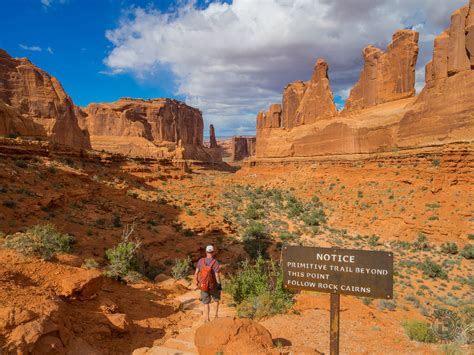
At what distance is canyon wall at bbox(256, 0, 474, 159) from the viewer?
79.4ft

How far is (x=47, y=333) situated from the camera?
3912 mm

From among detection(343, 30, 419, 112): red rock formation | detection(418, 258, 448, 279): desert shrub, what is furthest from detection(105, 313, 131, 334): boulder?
detection(343, 30, 419, 112): red rock formation

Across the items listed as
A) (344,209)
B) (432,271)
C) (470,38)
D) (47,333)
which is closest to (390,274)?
(47,333)

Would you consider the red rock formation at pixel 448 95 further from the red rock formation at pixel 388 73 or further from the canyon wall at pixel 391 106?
the red rock formation at pixel 388 73

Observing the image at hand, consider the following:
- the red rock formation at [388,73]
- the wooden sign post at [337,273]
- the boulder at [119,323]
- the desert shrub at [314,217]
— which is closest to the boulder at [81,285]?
the boulder at [119,323]

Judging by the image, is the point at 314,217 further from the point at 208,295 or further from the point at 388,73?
the point at 208,295

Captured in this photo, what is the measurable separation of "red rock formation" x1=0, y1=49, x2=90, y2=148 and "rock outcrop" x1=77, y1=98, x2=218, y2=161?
94.4ft

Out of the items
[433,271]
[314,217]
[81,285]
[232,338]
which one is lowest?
[433,271]

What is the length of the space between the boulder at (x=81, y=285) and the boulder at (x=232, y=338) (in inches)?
96.4

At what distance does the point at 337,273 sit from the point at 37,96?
42130 millimetres

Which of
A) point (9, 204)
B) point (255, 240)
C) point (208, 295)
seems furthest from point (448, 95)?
point (9, 204)

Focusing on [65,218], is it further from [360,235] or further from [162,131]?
[162,131]

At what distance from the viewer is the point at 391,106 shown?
32062mm

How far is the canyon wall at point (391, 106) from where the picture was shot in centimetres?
2419
